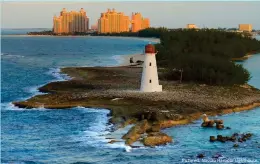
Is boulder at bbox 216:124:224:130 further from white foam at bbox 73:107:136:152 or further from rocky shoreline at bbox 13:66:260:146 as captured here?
white foam at bbox 73:107:136:152

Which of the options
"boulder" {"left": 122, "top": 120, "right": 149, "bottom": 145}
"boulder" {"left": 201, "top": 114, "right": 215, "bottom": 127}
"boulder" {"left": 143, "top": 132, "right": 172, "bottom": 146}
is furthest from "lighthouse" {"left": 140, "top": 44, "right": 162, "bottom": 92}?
"boulder" {"left": 143, "top": 132, "right": 172, "bottom": 146}

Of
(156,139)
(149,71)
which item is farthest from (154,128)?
(149,71)

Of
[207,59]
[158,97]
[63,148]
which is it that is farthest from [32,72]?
[63,148]

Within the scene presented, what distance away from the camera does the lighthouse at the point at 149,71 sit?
47.7m

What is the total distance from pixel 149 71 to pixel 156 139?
15.5 meters

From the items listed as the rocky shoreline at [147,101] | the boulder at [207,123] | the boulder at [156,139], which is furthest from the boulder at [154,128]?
the boulder at [207,123]

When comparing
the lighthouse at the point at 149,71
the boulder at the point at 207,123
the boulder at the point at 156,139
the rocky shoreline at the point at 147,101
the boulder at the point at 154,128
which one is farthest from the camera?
the lighthouse at the point at 149,71

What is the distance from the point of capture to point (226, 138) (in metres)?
34.4

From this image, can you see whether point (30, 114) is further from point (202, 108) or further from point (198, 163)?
point (198, 163)

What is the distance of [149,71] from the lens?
4800 centimetres

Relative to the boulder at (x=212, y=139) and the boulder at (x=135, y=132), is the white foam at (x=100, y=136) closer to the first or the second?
the boulder at (x=135, y=132)

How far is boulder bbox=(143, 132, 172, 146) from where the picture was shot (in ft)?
107

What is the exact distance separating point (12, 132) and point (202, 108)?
15.9 metres

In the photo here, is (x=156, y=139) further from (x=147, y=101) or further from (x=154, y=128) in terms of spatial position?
(x=147, y=101)
